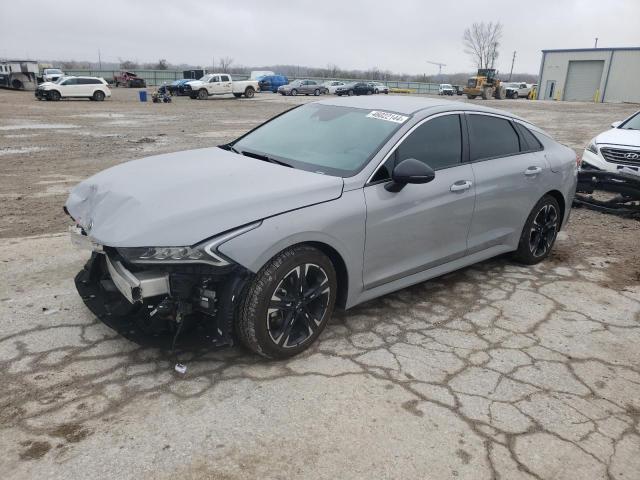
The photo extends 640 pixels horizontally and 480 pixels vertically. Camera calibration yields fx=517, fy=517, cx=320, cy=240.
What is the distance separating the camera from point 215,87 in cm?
3628

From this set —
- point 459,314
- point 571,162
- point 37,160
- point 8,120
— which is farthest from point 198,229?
point 8,120

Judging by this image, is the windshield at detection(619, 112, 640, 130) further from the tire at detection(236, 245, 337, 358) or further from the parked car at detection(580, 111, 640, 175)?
the tire at detection(236, 245, 337, 358)

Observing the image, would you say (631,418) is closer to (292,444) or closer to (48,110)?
(292,444)

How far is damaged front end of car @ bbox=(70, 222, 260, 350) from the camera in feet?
9.40

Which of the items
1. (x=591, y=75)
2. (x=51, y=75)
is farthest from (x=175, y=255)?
(x=591, y=75)

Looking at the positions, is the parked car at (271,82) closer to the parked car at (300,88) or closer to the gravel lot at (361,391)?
the parked car at (300,88)

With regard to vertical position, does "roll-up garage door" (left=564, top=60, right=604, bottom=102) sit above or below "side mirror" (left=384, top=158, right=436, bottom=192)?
above

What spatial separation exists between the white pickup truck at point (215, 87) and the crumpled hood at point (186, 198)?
34.1m

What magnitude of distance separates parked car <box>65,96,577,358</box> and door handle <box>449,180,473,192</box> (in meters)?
0.01

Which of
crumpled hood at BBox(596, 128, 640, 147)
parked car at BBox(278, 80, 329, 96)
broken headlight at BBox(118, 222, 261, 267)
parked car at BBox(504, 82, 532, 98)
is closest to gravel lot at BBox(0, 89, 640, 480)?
broken headlight at BBox(118, 222, 261, 267)

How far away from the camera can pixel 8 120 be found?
18.3 m

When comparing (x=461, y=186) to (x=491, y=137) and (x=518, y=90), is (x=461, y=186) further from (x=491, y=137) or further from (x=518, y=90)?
(x=518, y=90)

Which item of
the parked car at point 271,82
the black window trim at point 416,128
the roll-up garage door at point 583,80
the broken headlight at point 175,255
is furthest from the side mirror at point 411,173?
the roll-up garage door at point 583,80

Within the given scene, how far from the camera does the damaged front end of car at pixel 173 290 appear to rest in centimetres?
287
